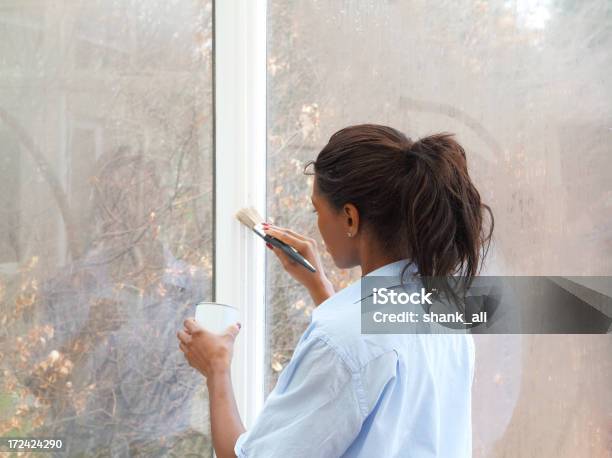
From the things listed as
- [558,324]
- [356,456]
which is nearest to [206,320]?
[356,456]

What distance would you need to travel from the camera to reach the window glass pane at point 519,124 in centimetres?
115

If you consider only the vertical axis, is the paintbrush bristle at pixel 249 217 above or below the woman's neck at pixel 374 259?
above

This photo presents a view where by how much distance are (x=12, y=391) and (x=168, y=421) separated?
1.04 ft

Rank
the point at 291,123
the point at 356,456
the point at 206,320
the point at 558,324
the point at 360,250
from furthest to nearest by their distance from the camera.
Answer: the point at 291,123
the point at 558,324
the point at 206,320
the point at 360,250
the point at 356,456

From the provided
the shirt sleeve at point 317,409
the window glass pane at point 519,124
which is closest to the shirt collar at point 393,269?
the shirt sleeve at point 317,409

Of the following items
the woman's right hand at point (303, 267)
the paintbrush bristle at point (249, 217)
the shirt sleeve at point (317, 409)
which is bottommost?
the shirt sleeve at point (317, 409)

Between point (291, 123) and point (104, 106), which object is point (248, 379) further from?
point (104, 106)

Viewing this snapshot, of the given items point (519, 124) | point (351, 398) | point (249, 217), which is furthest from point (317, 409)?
point (519, 124)

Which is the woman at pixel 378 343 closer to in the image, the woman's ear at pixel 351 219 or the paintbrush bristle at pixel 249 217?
the woman's ear at pixel 351 219

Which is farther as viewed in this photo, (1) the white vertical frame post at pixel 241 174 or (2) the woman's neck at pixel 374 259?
(1) the white vertical frame post at pixel 241 174

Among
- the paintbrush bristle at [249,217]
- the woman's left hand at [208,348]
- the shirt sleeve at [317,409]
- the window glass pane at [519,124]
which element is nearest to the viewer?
the shirt sleeve at [317,409]

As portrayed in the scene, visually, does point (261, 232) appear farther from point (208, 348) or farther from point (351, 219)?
point (351, 219)

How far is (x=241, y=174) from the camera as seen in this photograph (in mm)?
1289

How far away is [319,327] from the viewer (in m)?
0.79
